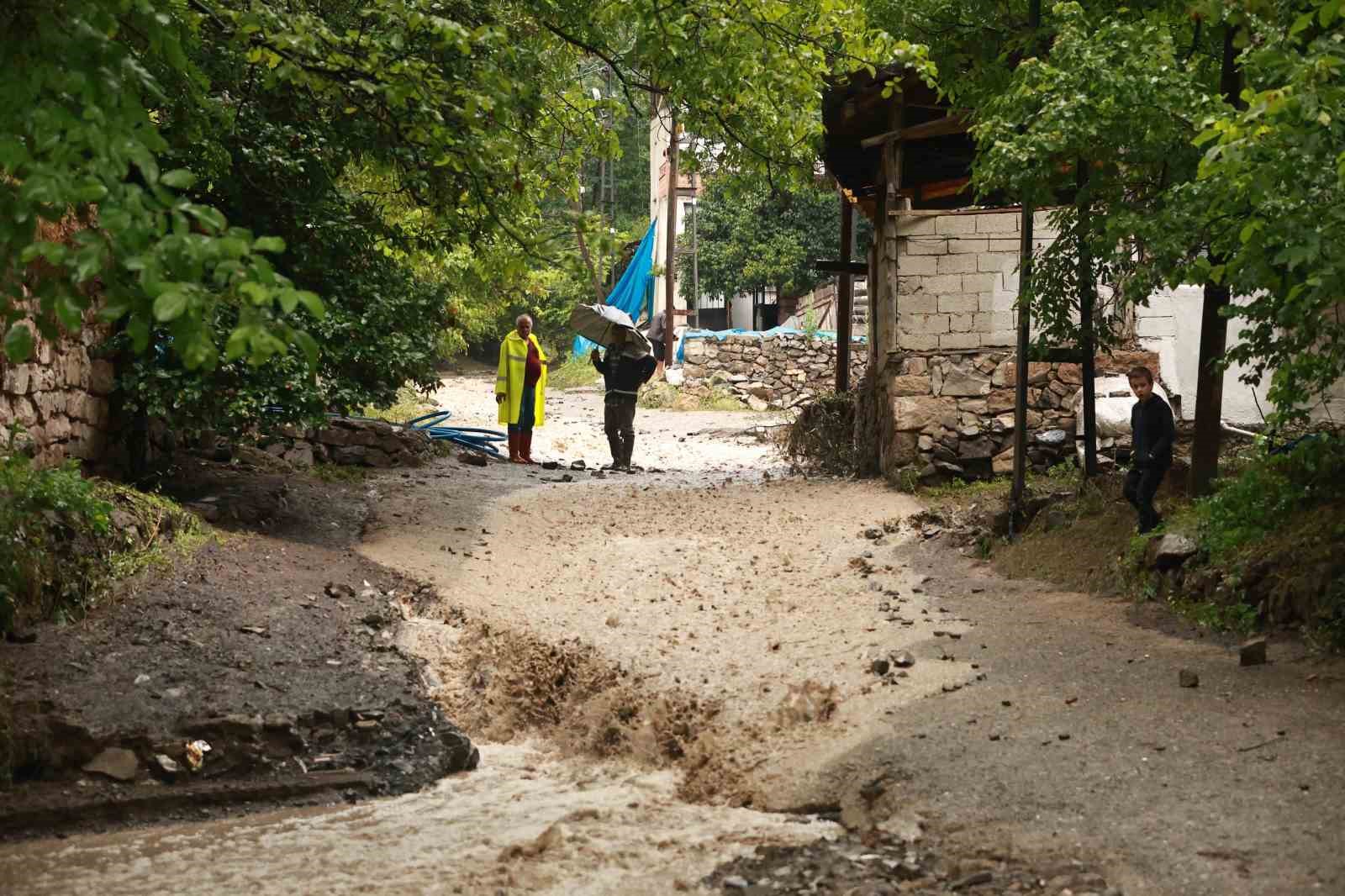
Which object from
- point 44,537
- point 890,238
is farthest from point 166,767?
point 890,238

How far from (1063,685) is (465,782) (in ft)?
10.1

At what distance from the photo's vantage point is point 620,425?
16062mm

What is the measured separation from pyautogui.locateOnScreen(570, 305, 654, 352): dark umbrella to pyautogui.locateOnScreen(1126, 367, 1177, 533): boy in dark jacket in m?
7.63

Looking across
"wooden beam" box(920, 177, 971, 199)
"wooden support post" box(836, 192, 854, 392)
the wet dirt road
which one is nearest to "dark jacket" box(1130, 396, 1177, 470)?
the wet dirt road

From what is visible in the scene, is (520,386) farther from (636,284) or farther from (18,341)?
(636,284)

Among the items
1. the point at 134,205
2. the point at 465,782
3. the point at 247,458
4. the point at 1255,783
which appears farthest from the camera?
the point at 247,458

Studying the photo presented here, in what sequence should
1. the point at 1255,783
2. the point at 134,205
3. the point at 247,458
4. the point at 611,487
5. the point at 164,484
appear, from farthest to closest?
the point at 611,487, the point at 247,458, the point at 164,484, the point at 1255,783, the point at 134,205

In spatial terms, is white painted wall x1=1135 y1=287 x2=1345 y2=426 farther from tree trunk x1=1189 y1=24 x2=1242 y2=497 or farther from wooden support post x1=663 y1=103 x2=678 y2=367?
wooden support post x1=663 y1=103 x2=678 y2=367

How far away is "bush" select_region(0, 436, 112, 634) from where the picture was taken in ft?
22.0

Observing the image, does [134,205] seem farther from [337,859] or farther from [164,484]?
[164,484]

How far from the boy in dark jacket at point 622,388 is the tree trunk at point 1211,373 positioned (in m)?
7.57

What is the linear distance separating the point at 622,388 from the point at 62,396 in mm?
7922

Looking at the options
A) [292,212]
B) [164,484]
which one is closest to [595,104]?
[292,212]

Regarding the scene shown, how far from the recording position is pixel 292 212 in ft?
33.0
